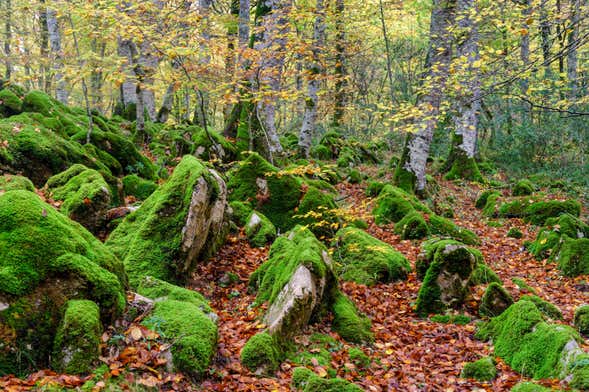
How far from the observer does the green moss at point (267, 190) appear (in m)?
9.98

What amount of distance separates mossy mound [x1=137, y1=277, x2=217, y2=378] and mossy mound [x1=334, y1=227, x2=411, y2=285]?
3665mm

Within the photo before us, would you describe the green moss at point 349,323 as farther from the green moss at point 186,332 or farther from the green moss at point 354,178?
the green moss at point 354,178

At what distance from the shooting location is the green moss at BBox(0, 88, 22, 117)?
436 inches

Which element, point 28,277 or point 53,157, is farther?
point 53,157

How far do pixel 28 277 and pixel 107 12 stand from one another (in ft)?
28.5

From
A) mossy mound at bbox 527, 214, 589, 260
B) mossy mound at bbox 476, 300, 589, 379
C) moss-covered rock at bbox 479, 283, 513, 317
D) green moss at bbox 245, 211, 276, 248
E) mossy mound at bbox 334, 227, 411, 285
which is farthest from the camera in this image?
mossy mound at bbox 527, 214, 589, 260

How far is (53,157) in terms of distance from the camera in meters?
8.89

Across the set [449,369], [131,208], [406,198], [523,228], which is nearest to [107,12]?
[131,208]

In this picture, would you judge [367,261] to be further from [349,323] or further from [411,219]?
[411,219]

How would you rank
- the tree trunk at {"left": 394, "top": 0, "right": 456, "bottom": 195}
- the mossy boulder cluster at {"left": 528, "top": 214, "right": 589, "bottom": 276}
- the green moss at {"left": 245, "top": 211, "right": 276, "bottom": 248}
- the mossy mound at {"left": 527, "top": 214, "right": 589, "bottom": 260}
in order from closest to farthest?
the green moss at {"left": 245, "top": 211, "right": 276, "bottom": 248}
the mossy boulder cluster at {"left": 528, "top": 214, "right": 589, "bottom": 276}
the mossy mound at {"left": 527, "top": 214, "right": 589, "bottom": 260}
the tree trunk at {"left": 394, "top": 0, "right": 456, "bottom": 195}

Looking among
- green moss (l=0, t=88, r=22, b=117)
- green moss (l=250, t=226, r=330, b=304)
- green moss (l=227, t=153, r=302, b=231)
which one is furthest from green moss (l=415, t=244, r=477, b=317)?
green moss (l=0, t=88, r=22, b=117)

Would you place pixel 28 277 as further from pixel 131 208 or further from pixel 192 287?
pixel 131 208

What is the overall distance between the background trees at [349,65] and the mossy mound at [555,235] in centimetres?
294

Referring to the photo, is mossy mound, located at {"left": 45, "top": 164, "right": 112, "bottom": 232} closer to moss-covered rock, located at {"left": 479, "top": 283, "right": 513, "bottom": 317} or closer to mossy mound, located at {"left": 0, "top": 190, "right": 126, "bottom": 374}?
mossy mound, located at {"left": 0, "top": 190, "right": 126, "bottom": 374}
